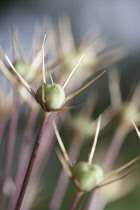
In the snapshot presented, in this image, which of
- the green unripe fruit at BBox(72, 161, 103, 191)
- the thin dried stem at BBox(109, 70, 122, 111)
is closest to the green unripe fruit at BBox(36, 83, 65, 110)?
the green unripe fruit at BBox(72, 161, 103, 191)

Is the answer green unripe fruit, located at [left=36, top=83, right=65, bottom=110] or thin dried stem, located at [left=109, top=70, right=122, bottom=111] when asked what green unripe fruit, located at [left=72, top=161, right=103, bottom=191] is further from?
thin dried stem, located at [left=109, top=70, right=122, bottom=111]

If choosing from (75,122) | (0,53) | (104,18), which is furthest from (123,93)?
(0,53)

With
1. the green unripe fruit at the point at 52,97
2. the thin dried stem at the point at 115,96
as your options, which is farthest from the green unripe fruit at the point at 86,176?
the thin dried stem at the point at 115,96

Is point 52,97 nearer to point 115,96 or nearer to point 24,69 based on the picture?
point 24,69

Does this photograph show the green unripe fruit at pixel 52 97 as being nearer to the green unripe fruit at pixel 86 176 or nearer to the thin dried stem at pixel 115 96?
the green unripe fruit at pixel 86 176

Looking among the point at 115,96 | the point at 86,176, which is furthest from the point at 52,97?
the point at 115,96

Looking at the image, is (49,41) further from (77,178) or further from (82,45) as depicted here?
(77,178)

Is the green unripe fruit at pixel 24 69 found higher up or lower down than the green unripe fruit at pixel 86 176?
higher up
